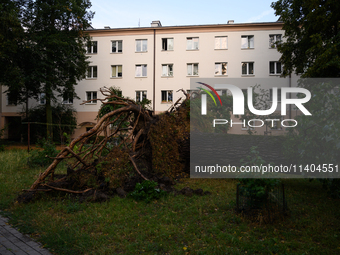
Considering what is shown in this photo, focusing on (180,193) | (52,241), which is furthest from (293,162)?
(52,241)

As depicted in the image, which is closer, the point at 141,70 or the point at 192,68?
the point at 192,68

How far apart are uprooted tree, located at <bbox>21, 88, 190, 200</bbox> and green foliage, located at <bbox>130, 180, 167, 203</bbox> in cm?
44

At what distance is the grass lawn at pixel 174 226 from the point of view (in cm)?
363

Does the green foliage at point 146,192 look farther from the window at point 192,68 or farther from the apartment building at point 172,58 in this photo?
the window at point 192,68

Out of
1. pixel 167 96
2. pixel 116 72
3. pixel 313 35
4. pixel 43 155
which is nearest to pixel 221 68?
pixel 167 96

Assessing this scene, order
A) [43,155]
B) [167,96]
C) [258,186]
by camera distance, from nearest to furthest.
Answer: [258,186]
[43,155]
[167,96]

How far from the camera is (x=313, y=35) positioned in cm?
1477

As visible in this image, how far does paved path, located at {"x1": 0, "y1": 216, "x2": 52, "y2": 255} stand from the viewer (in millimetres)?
3663

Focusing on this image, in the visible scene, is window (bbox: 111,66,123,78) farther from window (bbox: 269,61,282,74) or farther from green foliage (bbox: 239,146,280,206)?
green foliage (bbox: 239,146,280,206)

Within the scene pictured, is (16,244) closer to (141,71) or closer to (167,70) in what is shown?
(167,70)

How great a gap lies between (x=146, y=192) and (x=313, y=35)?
14.1 meters

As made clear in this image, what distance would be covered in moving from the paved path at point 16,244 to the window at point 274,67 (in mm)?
28035

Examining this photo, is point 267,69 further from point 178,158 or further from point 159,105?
point 178,158

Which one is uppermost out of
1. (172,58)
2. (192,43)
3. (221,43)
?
(192,43)
